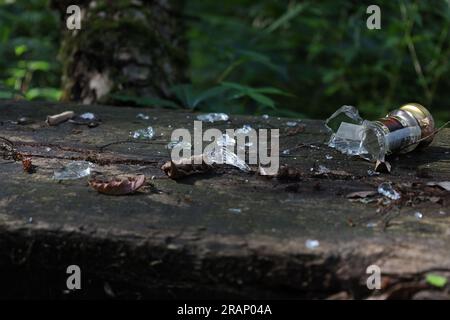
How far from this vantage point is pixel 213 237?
114cm

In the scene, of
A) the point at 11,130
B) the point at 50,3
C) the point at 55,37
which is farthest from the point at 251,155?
the point at 55,37

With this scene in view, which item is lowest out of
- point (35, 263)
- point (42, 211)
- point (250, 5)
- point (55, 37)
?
point (35, 263)

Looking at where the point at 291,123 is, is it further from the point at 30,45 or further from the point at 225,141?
the point at 30,45

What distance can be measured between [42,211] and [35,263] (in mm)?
119

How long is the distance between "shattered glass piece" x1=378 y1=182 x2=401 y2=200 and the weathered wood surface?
0.14ft

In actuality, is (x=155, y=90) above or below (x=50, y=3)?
below

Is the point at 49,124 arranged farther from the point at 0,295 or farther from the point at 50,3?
the point at 50,3

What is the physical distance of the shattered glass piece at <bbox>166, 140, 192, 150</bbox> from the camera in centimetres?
172

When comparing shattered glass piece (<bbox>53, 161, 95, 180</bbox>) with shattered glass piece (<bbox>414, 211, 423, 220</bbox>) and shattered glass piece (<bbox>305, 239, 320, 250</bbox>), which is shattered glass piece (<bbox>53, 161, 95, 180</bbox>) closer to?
shattered glass piece (<bbox>305, 239, 320, 250</bbox>)

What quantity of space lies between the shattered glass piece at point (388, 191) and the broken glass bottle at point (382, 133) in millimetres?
212

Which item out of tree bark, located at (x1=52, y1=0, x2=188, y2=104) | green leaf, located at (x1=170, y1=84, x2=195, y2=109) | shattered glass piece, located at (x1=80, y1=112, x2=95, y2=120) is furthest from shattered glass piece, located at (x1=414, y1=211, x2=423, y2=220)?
tree bark, located at (x1=52, y1=0, x2=188, y2=104)

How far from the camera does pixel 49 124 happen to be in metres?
1.96

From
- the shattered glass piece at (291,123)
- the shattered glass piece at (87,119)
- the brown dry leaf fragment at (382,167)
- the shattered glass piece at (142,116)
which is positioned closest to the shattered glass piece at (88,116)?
the shattered glass piece at (87,119)

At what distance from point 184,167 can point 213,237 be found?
1.19 ft
